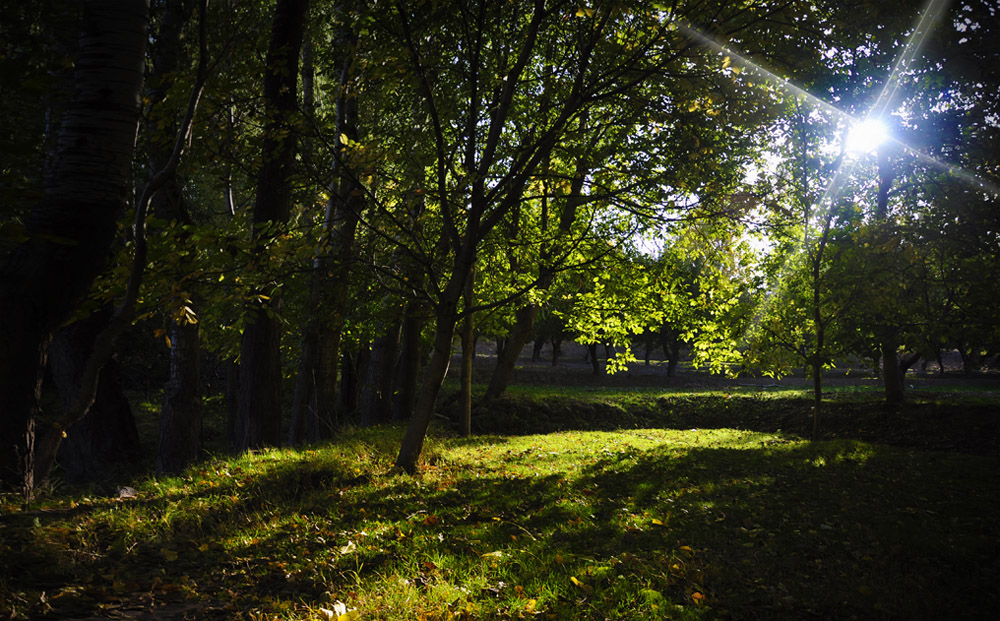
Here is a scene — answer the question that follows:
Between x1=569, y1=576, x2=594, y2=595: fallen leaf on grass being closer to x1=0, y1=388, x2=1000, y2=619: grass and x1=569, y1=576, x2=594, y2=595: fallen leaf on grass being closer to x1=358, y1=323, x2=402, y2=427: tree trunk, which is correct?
x1=0, y1=388, x2=1000, y2=619: grass

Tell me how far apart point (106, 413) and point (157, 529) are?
7.24 metres

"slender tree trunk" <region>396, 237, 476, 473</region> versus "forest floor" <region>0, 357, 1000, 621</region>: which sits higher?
"slender tree trunk" <region>396, 237, 476, 473</region>

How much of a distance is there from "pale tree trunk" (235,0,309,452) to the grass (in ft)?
4.30

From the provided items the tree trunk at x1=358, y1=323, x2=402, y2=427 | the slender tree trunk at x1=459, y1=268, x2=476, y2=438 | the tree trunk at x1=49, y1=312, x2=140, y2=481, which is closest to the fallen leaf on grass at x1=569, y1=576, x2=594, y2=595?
the slender tree trunk at x1=459, y1=268, x2=476, y2=438

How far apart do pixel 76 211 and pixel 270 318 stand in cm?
452

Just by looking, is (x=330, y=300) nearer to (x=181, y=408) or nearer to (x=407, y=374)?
(x=181, y=408)

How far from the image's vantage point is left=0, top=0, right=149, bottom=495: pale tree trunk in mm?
3328

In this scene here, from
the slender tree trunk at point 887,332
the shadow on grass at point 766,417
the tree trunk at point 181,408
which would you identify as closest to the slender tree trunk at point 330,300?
the tree trunk at point 181,408

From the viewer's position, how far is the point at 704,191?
723cm

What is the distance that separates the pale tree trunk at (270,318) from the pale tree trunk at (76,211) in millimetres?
3747

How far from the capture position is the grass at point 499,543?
3.48 meters

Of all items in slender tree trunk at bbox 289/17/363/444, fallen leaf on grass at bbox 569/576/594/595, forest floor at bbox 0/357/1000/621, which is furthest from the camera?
slender tree trunk at bbox 289/17/363/444

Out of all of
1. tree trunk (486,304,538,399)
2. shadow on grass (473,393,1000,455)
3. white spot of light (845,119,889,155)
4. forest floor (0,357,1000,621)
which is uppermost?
white spot of light (845,119,889,155)

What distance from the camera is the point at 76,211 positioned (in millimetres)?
3439
